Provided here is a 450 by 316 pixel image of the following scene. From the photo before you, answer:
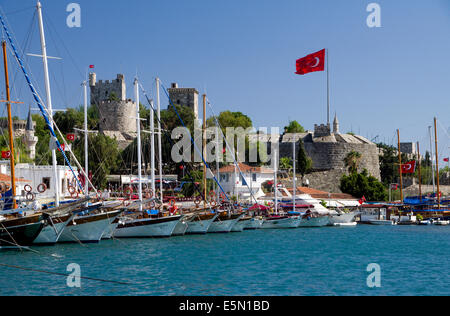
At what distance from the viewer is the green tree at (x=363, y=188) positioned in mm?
71375

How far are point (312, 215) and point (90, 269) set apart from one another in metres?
32.4

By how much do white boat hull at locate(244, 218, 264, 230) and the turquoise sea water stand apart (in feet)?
27.1

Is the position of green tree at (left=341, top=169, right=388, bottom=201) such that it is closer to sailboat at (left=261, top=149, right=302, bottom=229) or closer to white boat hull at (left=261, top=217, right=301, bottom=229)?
sailboat at (left=261, top=149, right=302, bottom=229)

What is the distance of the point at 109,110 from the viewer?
9756 cm

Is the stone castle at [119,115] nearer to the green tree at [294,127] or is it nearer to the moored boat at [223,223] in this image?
the green tree at [294,127]

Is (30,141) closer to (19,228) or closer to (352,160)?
(19,228)

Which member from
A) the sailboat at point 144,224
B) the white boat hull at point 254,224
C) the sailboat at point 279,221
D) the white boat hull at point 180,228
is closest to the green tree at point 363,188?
the sailboat at point 279,221

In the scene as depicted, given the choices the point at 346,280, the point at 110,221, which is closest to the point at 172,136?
the point at 110,221

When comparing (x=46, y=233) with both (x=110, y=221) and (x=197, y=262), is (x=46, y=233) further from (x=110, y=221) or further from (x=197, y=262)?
(x=197, y=262)

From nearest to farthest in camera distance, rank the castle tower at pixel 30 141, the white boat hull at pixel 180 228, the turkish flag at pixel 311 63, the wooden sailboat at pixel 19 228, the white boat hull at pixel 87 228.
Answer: the wooden sailboat at pixel 19 228, the white boat hull at pixel 87 228, the white boat hull at pixel 180 228, the turkish flag at pixel 311 63, the castle tower at pixel 30 141

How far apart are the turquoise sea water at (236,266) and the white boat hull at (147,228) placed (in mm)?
864

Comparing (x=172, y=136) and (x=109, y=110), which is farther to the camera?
(x=109, y=110)

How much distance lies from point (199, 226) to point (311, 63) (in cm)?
2004
